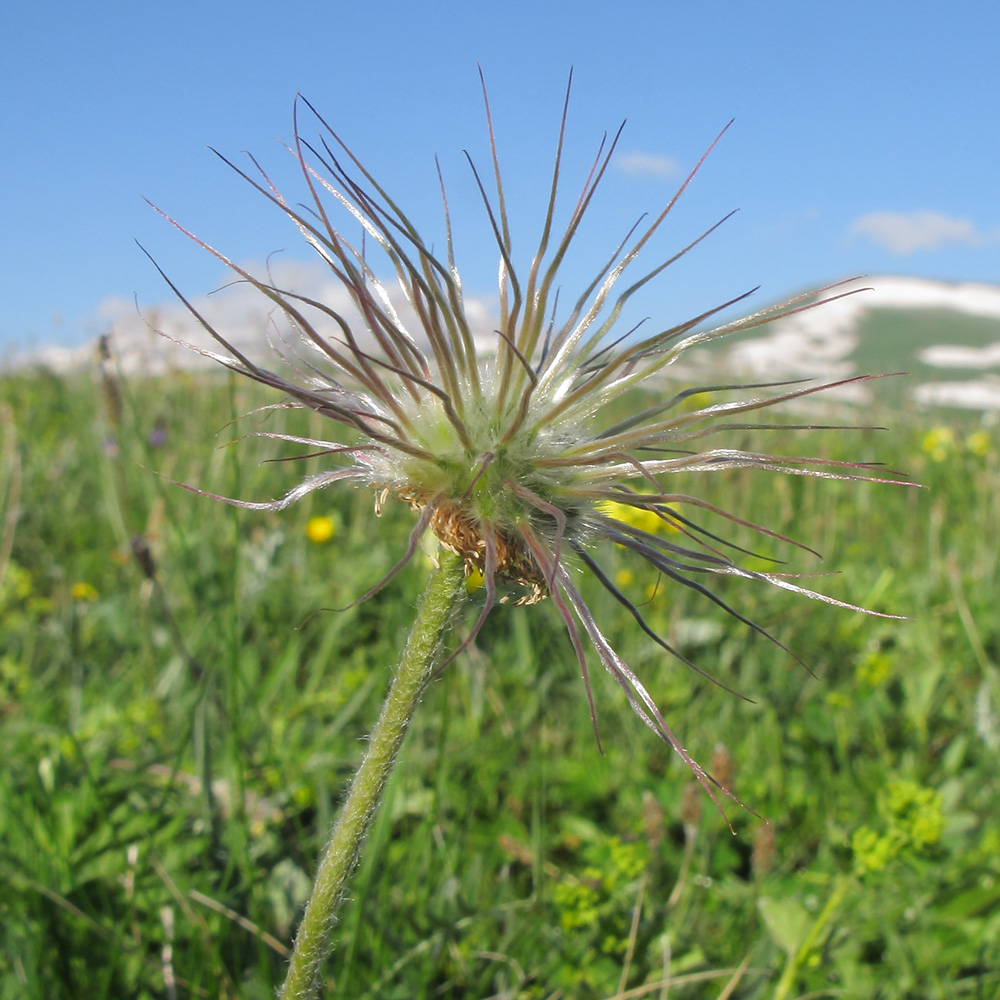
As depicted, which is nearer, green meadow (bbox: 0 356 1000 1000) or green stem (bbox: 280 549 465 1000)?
green stem (bbox: 280 549 465 1000)

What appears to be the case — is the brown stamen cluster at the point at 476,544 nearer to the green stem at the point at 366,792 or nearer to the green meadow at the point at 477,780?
the green stem at the point at 366,792

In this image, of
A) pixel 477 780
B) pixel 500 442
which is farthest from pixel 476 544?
pixel 477 780

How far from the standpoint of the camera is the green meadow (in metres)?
1.94

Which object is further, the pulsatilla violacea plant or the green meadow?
the green meadow

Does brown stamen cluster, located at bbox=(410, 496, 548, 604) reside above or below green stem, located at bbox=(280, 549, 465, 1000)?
above

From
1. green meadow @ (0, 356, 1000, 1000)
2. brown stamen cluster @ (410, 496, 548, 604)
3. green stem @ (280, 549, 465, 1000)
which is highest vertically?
brown stamen cluster @ (410, 496, 548, 604)

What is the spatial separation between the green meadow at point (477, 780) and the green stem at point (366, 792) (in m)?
0.31

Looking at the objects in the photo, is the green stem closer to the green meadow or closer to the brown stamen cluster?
the brown stamen cluster

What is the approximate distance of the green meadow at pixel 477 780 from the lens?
Result: 76.3 inches

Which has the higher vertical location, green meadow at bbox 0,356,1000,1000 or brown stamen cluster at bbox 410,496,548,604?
brown stamen cluster at bbox 410,496,548,604

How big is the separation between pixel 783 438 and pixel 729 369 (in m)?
0.91

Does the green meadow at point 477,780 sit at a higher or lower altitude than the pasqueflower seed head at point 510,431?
lower

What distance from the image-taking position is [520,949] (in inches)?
78.5

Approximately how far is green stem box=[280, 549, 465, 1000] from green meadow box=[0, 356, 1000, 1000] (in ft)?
1.03
